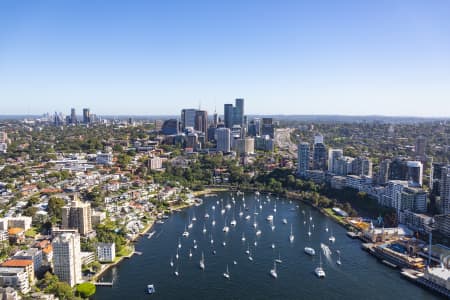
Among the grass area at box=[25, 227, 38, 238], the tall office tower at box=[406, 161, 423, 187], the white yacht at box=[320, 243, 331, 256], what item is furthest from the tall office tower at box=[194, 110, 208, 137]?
the white yacht at box=[320, 243, 331, 256]

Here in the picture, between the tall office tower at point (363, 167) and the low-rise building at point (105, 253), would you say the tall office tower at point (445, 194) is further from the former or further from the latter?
the low-rise building at point (105, 253)

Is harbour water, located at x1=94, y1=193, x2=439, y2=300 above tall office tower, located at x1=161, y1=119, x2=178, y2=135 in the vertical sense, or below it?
below

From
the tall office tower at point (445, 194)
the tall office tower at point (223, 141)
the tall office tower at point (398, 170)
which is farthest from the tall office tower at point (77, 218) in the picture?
the tall office tower at point (223, 141)

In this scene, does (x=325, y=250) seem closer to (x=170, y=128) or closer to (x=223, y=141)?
(x=223, y=141)

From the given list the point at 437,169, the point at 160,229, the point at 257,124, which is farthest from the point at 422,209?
the point at 257,124

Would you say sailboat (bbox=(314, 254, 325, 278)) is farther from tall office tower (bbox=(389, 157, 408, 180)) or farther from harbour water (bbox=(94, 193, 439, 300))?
tall office tower (bbox=(389, 157, 408, 180))

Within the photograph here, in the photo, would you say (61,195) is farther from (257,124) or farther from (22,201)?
(257,124)
